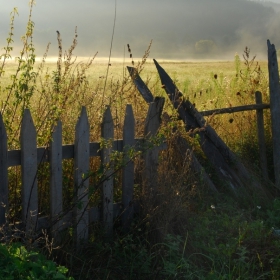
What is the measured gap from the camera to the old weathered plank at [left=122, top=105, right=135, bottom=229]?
14.7 feet

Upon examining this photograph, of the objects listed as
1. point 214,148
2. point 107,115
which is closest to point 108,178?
point 107,115

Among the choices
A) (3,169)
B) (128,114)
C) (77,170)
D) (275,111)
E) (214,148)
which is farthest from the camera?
(275,111)

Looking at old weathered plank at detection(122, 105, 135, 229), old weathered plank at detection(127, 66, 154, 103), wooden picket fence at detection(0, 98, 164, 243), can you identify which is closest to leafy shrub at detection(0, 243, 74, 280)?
wooden picket fence at detection(0, 98, 164, 243)

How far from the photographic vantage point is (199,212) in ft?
15.6

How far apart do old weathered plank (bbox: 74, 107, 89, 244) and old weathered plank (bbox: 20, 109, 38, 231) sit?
0.35m

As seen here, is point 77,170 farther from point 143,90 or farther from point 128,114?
point 143,90

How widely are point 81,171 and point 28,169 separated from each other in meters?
0.49

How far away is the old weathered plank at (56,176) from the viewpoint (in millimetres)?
3889

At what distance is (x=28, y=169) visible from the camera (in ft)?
12.5

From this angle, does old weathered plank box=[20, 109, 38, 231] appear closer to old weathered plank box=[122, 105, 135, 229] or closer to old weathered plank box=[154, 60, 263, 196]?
old weathered plank box=[122, 105, 135, 229]

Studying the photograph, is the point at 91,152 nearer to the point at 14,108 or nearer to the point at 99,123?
the point at 99,123

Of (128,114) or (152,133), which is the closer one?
(128,114)

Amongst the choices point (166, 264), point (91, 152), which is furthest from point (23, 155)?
point (166, 264)

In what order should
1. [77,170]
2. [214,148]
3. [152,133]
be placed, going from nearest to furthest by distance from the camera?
[77,170]
[152,133]
[214,148]
